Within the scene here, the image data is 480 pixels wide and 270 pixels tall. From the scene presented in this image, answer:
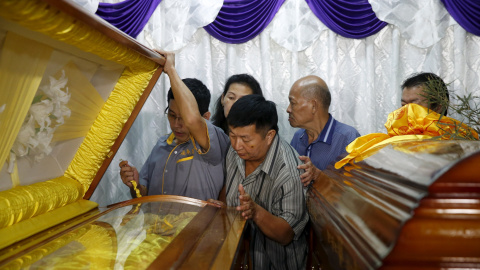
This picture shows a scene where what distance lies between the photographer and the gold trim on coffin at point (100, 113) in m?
0.93

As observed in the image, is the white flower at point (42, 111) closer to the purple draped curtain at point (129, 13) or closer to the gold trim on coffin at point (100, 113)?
the gold trim on coffin at point (100, 113)

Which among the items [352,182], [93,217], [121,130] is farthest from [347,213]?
[121,130]

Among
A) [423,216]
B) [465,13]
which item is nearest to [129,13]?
[465,13]

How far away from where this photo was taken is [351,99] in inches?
144

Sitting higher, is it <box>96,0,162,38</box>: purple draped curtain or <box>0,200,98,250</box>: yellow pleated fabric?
<box>96,0,162,38</box>: purple draped curtain

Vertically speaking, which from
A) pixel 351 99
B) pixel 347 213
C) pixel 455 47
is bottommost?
pixel 347 213

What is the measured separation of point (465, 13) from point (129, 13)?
10.5 feet

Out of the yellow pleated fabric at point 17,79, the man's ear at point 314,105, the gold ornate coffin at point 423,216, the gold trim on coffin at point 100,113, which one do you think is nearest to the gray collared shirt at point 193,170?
the gold trim on coffin at point 100,113

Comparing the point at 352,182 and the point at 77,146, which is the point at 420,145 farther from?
the point at 77,146

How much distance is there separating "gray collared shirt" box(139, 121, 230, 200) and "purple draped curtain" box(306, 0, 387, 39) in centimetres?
187

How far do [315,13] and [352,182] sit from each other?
274 centimetres

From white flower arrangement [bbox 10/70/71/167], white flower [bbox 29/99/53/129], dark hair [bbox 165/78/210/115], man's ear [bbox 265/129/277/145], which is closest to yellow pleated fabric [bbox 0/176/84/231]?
white flower arrangement [bbox 10/70/71/167]

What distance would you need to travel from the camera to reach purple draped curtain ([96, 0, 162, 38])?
3359 millimetres

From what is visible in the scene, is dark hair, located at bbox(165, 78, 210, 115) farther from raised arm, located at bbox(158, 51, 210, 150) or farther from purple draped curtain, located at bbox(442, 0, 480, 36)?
purple draped curtain, located at bbox(442, 0, 480, 36)
